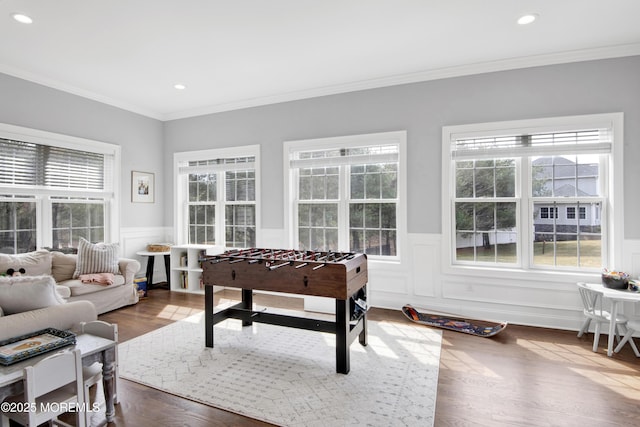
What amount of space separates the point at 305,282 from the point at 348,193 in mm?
2149

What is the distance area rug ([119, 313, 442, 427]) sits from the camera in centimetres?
212

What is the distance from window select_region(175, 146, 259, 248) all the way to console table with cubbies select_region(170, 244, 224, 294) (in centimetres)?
37

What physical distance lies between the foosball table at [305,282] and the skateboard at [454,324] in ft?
3.11

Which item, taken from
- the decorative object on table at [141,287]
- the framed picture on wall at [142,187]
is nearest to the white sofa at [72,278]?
the decorative object on table at [141,287]

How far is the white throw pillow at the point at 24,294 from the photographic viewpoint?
87.4 inches

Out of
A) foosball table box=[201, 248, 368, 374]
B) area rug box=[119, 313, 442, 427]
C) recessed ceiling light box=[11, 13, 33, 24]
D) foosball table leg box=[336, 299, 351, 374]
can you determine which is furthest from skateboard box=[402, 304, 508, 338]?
recessed ceiling light box=[11, 13, 33, 24]

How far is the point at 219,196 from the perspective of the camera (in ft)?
17.9

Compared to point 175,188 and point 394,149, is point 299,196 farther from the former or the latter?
point 175,188

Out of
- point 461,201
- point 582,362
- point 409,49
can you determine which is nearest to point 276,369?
point 582,362

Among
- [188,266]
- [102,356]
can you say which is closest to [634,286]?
[102,356]

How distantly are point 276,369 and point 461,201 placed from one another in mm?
2821

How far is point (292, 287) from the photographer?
8.82ft

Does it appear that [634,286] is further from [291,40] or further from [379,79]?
[291,40]

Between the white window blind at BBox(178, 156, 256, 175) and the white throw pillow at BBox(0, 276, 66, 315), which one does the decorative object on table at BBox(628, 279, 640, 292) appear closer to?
the white window blind at BBox(178, 156, 256, 175)
